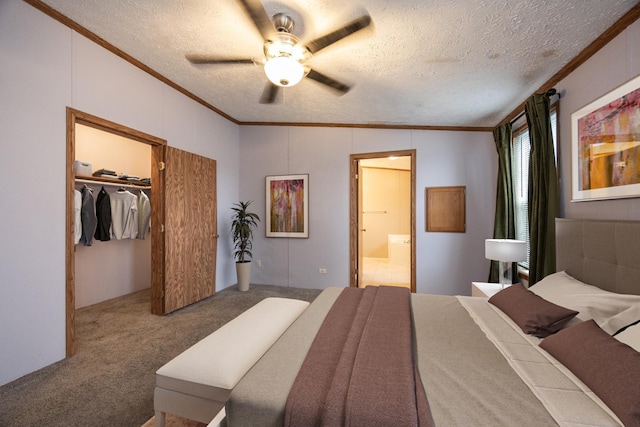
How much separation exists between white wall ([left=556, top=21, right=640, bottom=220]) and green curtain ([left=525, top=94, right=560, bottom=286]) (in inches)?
3.8

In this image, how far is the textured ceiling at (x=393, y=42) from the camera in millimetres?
1839

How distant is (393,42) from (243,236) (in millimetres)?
3289

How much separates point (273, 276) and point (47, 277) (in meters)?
2.90

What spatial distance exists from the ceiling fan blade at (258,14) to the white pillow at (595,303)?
257 cm

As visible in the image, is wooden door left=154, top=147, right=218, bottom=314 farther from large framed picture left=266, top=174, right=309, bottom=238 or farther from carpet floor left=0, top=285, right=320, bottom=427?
large framed picture left=266, top=174, right=309, bottom=238

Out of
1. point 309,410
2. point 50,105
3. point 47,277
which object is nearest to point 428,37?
point 309,410

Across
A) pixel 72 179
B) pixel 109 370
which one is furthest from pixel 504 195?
pixel 72 179

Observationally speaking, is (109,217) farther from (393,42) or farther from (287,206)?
(393,42)

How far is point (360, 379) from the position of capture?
1062 millimetres

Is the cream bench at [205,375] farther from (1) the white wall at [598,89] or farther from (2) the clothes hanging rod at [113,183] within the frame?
(2) the clothes hanging rod at [113,183]

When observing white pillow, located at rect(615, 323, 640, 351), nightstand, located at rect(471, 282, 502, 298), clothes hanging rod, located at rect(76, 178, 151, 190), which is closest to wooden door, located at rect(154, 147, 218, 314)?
clothes hanging rod, located at rect(76, 178, 151, 190)

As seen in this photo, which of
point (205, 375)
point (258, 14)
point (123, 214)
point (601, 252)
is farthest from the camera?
point (123, 214)

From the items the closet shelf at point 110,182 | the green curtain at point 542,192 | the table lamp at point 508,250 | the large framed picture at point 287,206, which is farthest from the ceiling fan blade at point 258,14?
the closet shelf at point 110,182

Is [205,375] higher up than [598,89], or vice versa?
[598,89]
